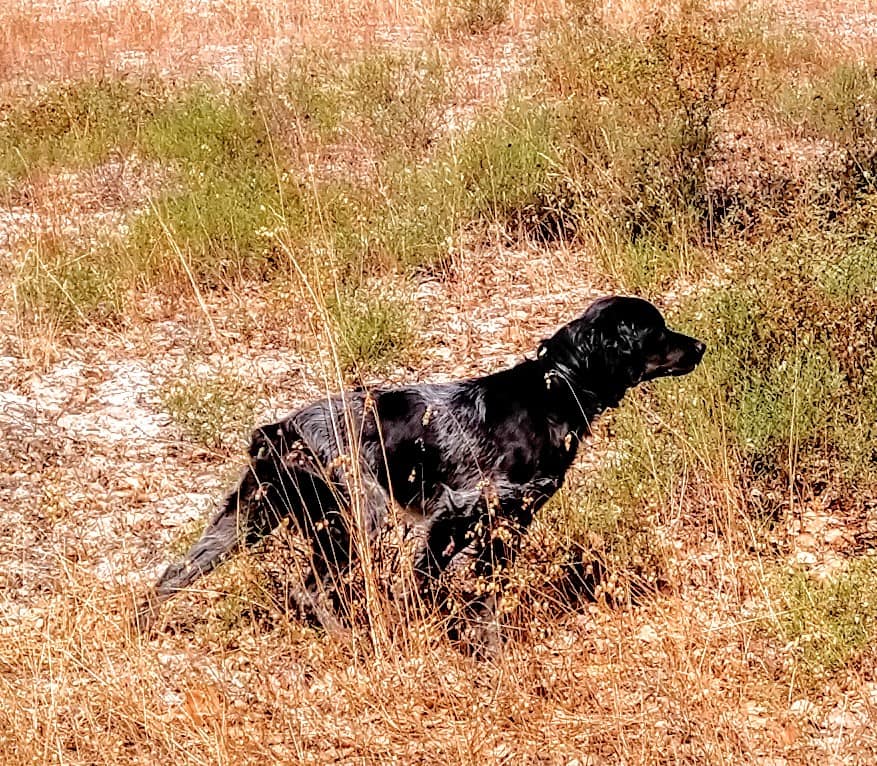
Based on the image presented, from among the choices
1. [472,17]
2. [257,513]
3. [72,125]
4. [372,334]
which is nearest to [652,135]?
[372,334]

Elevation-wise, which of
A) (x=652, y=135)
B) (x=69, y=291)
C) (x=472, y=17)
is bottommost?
(x=69, y=291)

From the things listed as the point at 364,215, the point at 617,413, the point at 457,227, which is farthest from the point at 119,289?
the point at 617,413

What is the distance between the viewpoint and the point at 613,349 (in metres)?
4.92

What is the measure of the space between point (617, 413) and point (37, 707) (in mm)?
3001

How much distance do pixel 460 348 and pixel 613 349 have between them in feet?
7.30

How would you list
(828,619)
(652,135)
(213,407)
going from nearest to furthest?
(828,619), (213,407), (652,135)

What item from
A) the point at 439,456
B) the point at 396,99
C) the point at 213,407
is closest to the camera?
the point at 439,456

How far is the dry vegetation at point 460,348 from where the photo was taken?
3.77 meters

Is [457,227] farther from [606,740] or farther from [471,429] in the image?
[606,740]

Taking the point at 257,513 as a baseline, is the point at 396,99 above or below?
above

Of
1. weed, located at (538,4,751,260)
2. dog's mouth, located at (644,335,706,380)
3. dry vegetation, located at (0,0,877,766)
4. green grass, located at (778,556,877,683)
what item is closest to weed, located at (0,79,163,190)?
dry vegetation, located at (0,0,877,766)

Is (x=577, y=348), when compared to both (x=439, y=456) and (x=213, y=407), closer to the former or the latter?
(x=439, y=456)

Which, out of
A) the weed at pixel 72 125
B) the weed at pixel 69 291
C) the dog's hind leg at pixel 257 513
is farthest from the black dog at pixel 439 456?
the weed at pixel 72 125

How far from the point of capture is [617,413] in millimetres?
5602
